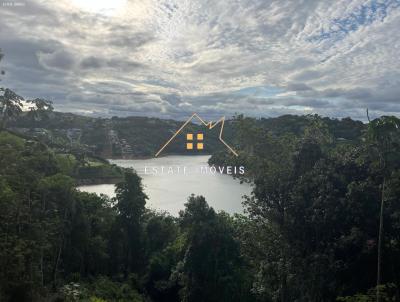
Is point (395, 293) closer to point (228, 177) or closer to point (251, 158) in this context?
point (251, 158)

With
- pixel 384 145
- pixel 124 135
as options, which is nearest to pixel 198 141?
pixel 124 135

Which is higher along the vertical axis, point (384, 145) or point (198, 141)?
point (198, 141)

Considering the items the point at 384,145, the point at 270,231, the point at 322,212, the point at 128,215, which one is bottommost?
the point at 128,215

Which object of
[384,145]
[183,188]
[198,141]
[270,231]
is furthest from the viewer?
[198,141]

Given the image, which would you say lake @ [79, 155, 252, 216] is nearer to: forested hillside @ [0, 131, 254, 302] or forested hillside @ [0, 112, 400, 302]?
forested hillside @ [0, 131, 254, 302]

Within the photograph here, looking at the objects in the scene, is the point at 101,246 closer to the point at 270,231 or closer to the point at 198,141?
the point at 270,231

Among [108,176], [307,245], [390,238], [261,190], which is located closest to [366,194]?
[390,238]

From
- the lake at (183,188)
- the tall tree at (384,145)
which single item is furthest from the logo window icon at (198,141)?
the tall tree at (384,145)

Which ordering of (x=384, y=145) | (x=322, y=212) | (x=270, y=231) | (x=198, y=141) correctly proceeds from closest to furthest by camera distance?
(x=384, y=145) → (x=322, y=212) → (x=270, y=231) → (x=198, y=141)

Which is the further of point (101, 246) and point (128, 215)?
point (128, 215)
